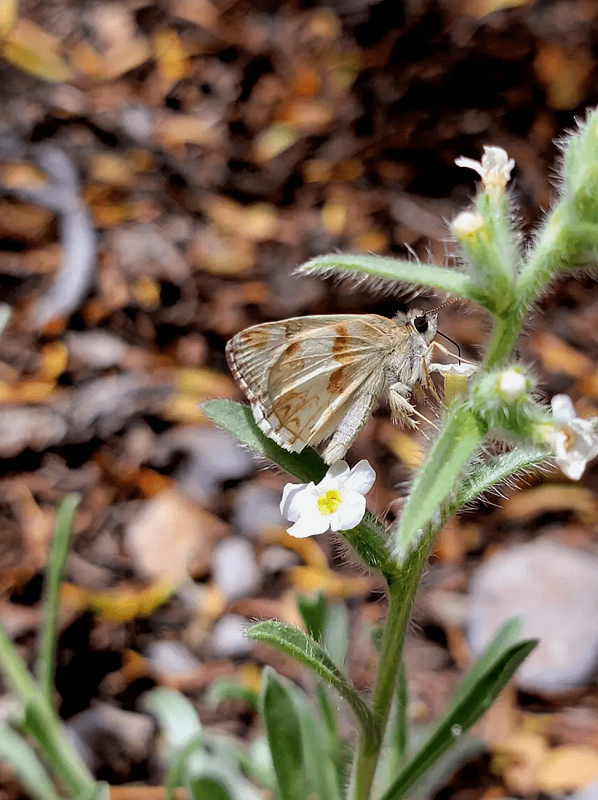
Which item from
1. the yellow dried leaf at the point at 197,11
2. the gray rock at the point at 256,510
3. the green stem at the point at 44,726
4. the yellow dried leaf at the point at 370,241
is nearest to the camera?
the green stem at the point at 44,726

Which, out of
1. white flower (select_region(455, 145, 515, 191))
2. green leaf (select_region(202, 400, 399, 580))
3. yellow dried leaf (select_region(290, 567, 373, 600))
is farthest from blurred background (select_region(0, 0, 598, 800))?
white flower (select_region(455, 145, 515, 191))

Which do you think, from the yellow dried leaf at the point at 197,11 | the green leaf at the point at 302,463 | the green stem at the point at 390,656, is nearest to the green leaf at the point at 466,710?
the green stem at the point at 390,656

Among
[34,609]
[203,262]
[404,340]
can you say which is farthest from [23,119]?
[404,340]

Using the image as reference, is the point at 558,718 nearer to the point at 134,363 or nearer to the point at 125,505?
the point at 125,505

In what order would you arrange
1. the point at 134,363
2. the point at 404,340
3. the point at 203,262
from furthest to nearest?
the point at 203,262
the point at 134,363
the point at 404,340

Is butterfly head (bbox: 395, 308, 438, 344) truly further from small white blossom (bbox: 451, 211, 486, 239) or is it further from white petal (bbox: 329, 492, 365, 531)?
white petal (bbox: 329, 492, 365, 531)

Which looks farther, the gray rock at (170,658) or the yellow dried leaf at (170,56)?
the yellow dried leaf at (170,56)

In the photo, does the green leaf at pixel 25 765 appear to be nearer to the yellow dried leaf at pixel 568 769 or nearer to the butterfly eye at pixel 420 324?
the yellow dried leaf at pixel 568 769
